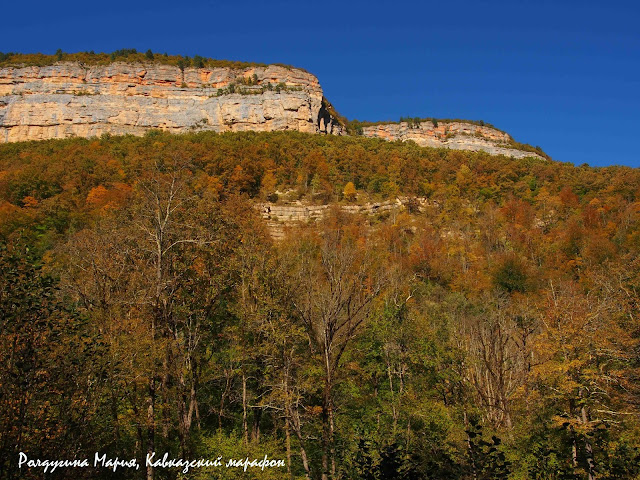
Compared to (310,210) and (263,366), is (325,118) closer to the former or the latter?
(310,210)

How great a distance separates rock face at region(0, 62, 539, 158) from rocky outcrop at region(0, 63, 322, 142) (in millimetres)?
181

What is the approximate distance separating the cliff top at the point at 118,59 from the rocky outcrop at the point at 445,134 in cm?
3873

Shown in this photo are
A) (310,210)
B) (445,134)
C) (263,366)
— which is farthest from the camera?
(445,134)

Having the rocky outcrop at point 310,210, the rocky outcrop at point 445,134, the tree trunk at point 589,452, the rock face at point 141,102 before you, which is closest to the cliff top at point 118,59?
the rock face at point 141,102

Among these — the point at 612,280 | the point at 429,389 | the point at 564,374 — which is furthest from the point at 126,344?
the point at 612,280

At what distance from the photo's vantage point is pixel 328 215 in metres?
56.9

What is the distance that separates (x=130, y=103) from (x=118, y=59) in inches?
625

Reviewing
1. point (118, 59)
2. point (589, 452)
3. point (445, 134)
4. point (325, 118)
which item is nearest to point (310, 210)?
point (589, 452)

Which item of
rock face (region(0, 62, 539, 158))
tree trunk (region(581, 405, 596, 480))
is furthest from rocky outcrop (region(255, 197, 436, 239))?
rock face (region(0, 62, 539, 158))

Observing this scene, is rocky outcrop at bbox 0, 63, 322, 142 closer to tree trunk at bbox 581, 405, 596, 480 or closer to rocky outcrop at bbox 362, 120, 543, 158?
rocky outcrop at bbox 362, 120, 543, 158

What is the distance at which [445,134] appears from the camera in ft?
450

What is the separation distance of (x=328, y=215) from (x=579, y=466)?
45.2m

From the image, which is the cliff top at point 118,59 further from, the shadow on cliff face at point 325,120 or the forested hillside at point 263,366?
the forested hillside at point 263,366

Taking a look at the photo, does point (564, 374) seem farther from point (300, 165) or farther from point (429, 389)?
point (300, 165)
